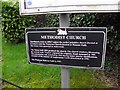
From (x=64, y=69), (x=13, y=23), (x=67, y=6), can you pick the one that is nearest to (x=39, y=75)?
(x=64, y=69)

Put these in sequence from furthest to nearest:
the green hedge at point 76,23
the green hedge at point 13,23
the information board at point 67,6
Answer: the green hedge at point 13,23
the green hedge at point 76,23
the information board at point 67,6

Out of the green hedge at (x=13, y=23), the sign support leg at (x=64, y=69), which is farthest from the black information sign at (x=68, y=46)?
the green hedge at (x=13, y=23)

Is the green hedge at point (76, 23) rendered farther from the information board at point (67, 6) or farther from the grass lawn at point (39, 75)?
the information board at point (67, 6)

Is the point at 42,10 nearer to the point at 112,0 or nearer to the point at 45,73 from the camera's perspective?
the point at 112,0

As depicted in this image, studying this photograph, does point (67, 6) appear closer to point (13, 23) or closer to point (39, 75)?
point (39, 75)

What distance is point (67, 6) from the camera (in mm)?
2279

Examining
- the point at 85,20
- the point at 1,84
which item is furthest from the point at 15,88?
the point at 85,20

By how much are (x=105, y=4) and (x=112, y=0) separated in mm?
68

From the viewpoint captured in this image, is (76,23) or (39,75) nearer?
(39,75)

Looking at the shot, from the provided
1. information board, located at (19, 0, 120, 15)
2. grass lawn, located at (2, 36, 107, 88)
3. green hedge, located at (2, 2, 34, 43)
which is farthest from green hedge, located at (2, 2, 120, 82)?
information board, located at (19, 0, 120, 15)

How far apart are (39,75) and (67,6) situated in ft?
7.67

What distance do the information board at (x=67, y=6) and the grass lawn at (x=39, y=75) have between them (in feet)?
6.09

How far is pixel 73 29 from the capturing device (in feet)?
7.52

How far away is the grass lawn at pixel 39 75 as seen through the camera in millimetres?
4016
